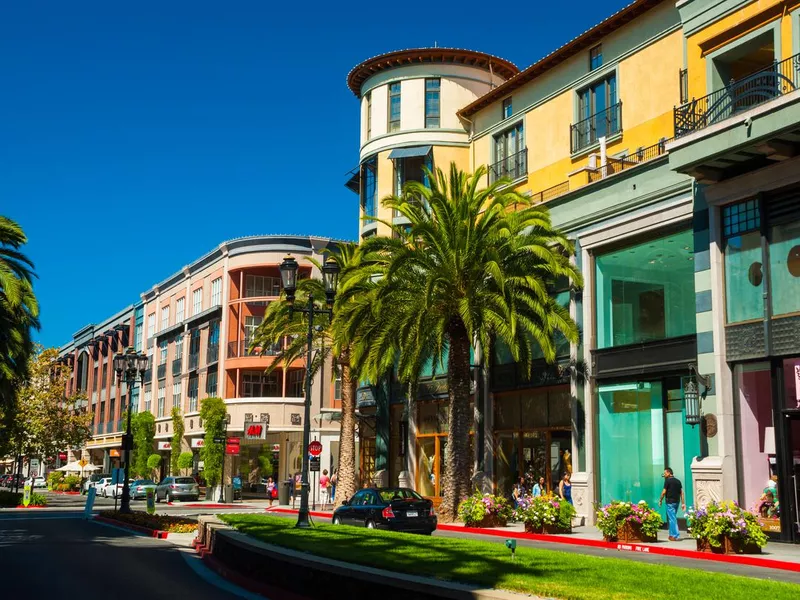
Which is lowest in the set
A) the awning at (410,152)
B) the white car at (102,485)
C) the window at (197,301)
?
the white car at (102,485)

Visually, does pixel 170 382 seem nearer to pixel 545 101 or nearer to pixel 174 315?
pixel 174 315

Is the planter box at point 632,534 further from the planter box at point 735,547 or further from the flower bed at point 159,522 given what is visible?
the flower bed at point 159,522

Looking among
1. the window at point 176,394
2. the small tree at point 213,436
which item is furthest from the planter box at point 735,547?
the window at point 176,394

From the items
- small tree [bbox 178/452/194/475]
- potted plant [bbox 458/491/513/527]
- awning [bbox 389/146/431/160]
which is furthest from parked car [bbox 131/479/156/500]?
potted plant [bbox 458/491/513/527]

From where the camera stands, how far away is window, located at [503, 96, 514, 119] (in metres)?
40.3

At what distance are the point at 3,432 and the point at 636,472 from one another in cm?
4064

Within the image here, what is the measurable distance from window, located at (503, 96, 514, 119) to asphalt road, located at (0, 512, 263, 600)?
23.5 m

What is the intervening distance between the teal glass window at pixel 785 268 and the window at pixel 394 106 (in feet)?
82.6

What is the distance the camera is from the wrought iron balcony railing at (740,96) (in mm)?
23031

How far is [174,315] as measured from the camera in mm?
76000

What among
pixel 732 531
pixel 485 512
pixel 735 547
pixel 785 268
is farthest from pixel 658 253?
pixel 735 547

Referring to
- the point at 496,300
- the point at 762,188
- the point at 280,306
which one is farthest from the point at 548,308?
the point at 280,306

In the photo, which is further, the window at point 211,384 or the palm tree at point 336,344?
the window at point 211,384

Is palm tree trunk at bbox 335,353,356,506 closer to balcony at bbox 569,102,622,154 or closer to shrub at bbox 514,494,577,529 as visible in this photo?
balcony at bbox 569,102,622,154
